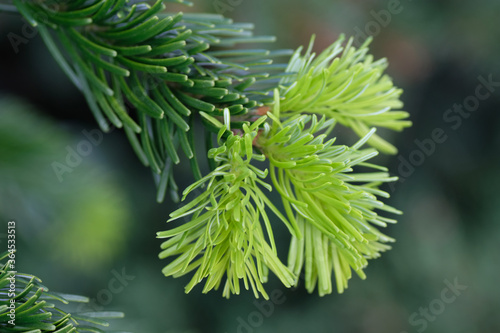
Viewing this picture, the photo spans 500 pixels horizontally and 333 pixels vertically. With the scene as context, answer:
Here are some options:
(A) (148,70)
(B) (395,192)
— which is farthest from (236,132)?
(B) (395,192)

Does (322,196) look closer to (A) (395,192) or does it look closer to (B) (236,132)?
(B) (236,132)

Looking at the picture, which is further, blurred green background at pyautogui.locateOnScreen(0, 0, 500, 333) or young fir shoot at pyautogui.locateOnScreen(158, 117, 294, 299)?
blurred green background at pyautogui.locateOnScreen(0, 0, 500, 333)

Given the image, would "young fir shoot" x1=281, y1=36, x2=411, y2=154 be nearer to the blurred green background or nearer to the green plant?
the green plant

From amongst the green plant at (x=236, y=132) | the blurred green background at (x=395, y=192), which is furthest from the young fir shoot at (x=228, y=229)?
the blurred green background at (x=395, y=192)

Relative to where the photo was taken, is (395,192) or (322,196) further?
(395,192)

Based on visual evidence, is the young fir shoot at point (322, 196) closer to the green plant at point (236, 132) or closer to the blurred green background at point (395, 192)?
the green plant at point (236, 132)

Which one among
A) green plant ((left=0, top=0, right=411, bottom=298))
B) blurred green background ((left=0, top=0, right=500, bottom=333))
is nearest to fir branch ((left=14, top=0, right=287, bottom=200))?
green plant ((left=0, top=0, right=411, bottom=298))

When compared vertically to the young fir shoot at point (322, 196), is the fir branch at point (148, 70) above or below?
above

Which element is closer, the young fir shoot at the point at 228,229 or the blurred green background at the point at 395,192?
the young fir shoot at the point at 228,229
